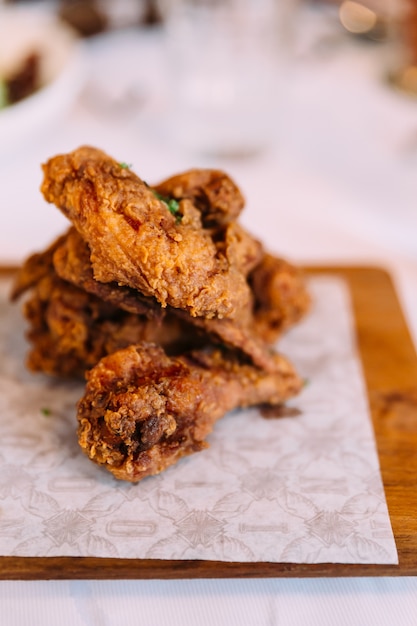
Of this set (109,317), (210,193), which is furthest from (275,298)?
(109,317)

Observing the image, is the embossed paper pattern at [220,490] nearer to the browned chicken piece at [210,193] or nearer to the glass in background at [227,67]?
the browned chicken piece at [210,193]

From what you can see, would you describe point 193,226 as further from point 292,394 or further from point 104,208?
point 292,394

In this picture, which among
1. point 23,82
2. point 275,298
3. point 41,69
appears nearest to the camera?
point 275,298

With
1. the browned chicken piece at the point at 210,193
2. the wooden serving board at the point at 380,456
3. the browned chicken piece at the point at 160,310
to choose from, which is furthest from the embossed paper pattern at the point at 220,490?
the browned chicken piece at the point at 210,193

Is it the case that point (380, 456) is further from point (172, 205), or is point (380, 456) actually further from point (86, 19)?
point (86, 19)

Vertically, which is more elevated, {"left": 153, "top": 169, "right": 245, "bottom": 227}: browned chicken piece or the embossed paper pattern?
{"left": 153, "top": 169, "right": 245, "bottom": 227}: browned chicken piece

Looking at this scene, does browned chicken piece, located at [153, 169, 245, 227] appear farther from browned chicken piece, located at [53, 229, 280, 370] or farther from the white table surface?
the white table surface

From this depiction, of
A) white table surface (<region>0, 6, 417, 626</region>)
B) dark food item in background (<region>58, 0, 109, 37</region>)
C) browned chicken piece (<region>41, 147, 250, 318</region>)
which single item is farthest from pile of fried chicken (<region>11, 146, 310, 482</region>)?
dark food item in background (<region>58, 0, 109, 37</region>)
